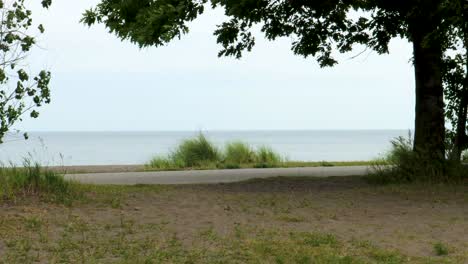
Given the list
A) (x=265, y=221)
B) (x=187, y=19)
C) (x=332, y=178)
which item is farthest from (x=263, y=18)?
(x=265, y=221)

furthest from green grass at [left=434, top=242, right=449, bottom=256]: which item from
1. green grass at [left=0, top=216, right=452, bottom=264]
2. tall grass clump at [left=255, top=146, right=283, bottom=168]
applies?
tall grass clump at [left=255, top=146, right=283, bottom=168]

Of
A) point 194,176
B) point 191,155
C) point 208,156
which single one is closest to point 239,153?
point 208,156

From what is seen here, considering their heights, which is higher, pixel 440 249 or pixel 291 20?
pixel 291 20

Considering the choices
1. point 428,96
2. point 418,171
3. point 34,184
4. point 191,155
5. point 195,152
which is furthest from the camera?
point 195,152

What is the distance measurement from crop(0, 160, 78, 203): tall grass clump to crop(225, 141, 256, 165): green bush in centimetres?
1043

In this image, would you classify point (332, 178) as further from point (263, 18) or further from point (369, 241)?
point (369, 241)

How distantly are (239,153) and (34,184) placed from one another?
37.4 feet

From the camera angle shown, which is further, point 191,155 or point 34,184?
point 191,155

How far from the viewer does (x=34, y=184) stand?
32.3 ft

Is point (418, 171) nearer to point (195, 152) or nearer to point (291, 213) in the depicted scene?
point (291, 213)

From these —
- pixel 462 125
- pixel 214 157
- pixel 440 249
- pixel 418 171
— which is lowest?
pixel 440 249

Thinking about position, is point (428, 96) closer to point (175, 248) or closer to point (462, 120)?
point (462, 120)

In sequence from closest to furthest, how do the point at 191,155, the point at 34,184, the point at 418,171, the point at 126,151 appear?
1. the point at 34,184
2. the point at 418,171
3. the point at 191,155
4. the point at 126,151

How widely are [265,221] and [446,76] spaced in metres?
8.75
